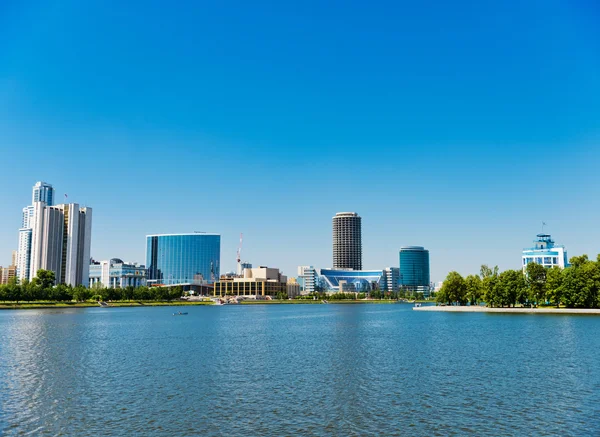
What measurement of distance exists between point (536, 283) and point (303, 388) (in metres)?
155

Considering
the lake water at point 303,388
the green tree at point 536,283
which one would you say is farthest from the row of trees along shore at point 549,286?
the lake water at point 303,388

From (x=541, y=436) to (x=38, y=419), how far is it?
3388 cm

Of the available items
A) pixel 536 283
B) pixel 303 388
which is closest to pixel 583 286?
pixel 536 283

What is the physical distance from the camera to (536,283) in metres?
178

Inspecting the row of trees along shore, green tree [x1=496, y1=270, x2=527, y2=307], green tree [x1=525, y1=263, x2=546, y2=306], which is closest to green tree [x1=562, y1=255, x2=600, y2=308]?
the row of trees along shore

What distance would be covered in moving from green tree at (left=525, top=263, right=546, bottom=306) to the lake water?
100698 mm

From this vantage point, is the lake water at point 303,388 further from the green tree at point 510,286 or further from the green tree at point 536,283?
the green tree at point 536,283

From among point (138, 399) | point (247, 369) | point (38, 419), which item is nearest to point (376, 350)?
point (247, 369)

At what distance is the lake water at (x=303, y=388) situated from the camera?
35.0 m

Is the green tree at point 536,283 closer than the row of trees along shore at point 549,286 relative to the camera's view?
No

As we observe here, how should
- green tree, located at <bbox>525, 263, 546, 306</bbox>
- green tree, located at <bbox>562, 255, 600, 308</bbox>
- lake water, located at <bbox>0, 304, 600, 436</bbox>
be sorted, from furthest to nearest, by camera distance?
green tree, located at <bbox>525, 263, 546, 306</bbox>
green tree, located at <bbox>562, 255, 600, 308</bbox>
lake water, located at <bbox>0, 304, 600, 436</bbox>

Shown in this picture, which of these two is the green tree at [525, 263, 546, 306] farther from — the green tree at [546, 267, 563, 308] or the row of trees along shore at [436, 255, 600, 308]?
the green tree at [546, 267, 563, 308]

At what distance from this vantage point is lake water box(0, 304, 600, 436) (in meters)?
35.0

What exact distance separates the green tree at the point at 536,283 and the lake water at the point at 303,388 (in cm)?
10070
